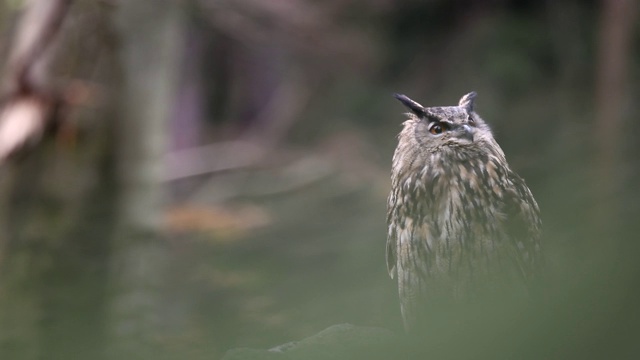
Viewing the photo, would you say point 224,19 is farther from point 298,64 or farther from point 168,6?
point 298,64

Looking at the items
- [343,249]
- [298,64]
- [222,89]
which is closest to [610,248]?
[343,249]

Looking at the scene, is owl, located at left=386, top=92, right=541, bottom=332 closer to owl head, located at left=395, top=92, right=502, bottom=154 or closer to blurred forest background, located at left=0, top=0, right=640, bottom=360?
owl head, located at left=395, top=92, right=502, bottom=154

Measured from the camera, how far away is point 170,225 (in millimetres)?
13969

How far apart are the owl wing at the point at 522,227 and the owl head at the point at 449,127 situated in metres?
0.16

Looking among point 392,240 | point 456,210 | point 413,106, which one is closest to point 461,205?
point 456,210

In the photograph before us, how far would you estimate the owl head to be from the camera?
312 centimetres

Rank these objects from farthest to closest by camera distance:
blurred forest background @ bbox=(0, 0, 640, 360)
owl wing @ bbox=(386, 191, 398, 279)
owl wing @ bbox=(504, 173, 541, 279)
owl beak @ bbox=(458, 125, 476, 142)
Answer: owl wing @ bbox=(386, 191, 398, 279)
owl wing @ bbox=(504, 173, 541, 279)
owl beak @ bbox=(458, 125, 476, 142)
blurred forest background @ bbox=(0, 0, 640, 360)

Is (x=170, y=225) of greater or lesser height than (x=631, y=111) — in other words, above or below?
below

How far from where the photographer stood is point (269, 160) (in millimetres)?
17938

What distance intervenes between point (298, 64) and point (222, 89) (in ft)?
10.6

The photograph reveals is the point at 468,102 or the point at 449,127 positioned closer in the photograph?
the point at 449,127

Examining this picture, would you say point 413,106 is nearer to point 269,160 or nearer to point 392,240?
point 392,240

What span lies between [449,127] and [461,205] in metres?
0.25

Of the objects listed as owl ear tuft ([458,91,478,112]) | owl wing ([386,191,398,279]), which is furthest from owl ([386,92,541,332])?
owl wing ([386,191,398,279])
